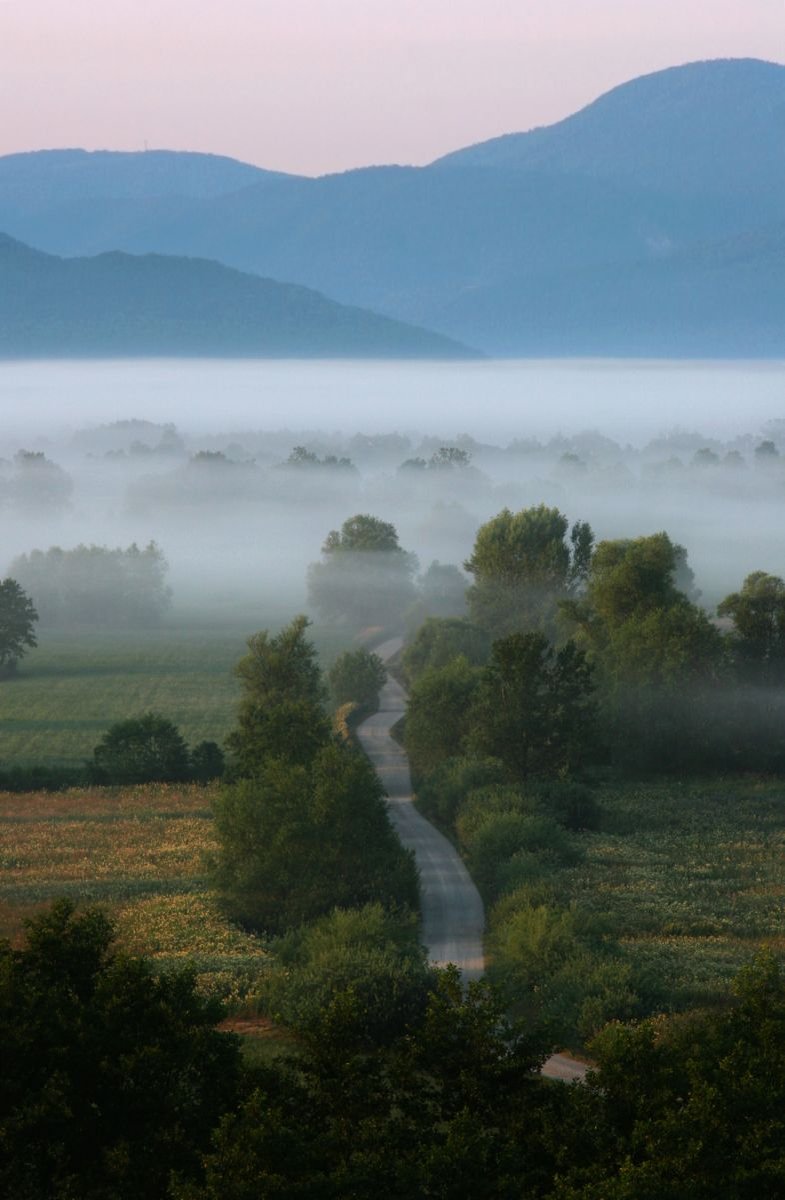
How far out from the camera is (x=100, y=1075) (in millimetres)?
23578

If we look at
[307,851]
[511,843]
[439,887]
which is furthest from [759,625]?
[307,851]

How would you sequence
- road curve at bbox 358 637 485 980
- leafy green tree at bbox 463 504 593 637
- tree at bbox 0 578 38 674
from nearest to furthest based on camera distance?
road curve at bbox 358 637 485 980
leafy green tree at bbox 463 504 593 637
tree at bbox 0 578 38 674

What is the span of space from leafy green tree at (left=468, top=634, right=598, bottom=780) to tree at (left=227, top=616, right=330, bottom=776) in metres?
7.49

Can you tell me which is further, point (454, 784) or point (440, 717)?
point (440, 717)

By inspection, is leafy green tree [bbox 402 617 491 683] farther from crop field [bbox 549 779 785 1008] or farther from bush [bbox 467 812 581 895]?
bush [bbox 467 812 581 895]

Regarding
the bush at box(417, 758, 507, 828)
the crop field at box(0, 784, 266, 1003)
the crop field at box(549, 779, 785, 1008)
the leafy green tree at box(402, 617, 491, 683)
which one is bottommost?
the crop field at box(549, 779, 785, 1008)

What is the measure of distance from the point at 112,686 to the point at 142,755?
31.7 metres

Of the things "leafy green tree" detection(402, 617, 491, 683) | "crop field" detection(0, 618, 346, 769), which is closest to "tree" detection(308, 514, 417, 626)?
"crop field" detection(0, 618, 346, 769)

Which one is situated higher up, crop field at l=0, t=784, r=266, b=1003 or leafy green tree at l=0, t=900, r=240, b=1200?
leafy green tree at l=0, t=900, r=240, b=1200

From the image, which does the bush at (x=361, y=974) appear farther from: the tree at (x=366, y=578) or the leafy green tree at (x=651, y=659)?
the tree at (x=366, y=578)

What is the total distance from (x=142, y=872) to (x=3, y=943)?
29.2 m

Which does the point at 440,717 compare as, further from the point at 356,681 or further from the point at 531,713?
the point at 356,681

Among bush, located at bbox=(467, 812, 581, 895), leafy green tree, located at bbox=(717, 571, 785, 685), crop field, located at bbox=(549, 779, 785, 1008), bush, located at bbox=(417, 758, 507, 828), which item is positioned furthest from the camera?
leafy green tree, located at bbox=(717, 571, 785, 685)

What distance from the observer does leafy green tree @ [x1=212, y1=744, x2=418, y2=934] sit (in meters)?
47.7
